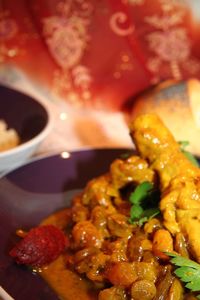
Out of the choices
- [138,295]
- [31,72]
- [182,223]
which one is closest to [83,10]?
[31,72]

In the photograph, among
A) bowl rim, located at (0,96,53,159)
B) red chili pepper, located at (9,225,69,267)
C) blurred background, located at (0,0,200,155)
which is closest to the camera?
red chili pepper, located at (9,225,69,267)

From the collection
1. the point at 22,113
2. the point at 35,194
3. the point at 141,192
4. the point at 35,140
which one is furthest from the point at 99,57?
the point at 141,192

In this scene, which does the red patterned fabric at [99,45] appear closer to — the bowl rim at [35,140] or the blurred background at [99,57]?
the blurred background at [99,57]

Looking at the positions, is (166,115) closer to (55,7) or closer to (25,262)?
(55,7)

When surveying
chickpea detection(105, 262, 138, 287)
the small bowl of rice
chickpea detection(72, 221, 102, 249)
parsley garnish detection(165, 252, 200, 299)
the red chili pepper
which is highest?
the small bowl of rice

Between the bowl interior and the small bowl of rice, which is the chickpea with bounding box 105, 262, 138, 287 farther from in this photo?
the bowl interior

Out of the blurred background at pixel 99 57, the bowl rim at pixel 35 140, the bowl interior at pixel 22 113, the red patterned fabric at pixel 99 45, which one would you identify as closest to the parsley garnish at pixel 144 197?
the bowl rim at pixel 35 140

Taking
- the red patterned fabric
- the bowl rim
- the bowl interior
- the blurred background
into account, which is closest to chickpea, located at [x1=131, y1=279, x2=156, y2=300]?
the bowl rim
